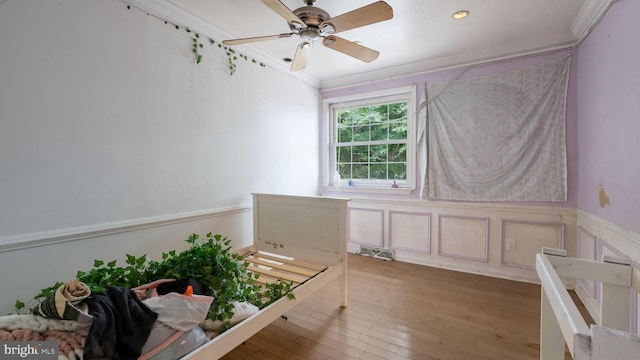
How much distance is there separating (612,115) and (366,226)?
8.66 feet

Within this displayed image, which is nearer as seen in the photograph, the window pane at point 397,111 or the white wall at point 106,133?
the white wall at point 106,133

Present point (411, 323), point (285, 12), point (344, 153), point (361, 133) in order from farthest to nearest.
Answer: point (344, 153) < point (361, 133) < point (411, 323) < point (285, 12)

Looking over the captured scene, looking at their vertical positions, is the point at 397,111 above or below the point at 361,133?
above

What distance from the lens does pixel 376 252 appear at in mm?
3744

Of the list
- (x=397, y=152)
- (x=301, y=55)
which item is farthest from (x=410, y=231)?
(x=301, y=55)

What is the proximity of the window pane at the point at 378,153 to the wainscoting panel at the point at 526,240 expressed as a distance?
163 cm

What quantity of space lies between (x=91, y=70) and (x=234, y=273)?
166 cm

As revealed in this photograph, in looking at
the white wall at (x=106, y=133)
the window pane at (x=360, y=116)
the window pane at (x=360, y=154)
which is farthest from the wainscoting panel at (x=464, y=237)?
the white wall at (x=106, y=133)

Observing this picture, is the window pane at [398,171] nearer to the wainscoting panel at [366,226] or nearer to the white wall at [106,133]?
the wainscoting panel at [366,226]

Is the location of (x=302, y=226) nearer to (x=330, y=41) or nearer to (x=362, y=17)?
(x=330, y=41)

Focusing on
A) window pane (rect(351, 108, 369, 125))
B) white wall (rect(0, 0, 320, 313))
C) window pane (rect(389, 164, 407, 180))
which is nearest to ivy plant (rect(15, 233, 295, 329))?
white wall (rect(0, 0, 320, 313))

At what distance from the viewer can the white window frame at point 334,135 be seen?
140 inches

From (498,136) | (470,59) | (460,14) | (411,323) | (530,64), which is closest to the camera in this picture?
(411,323)

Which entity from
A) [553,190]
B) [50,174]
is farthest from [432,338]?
[50,174]
